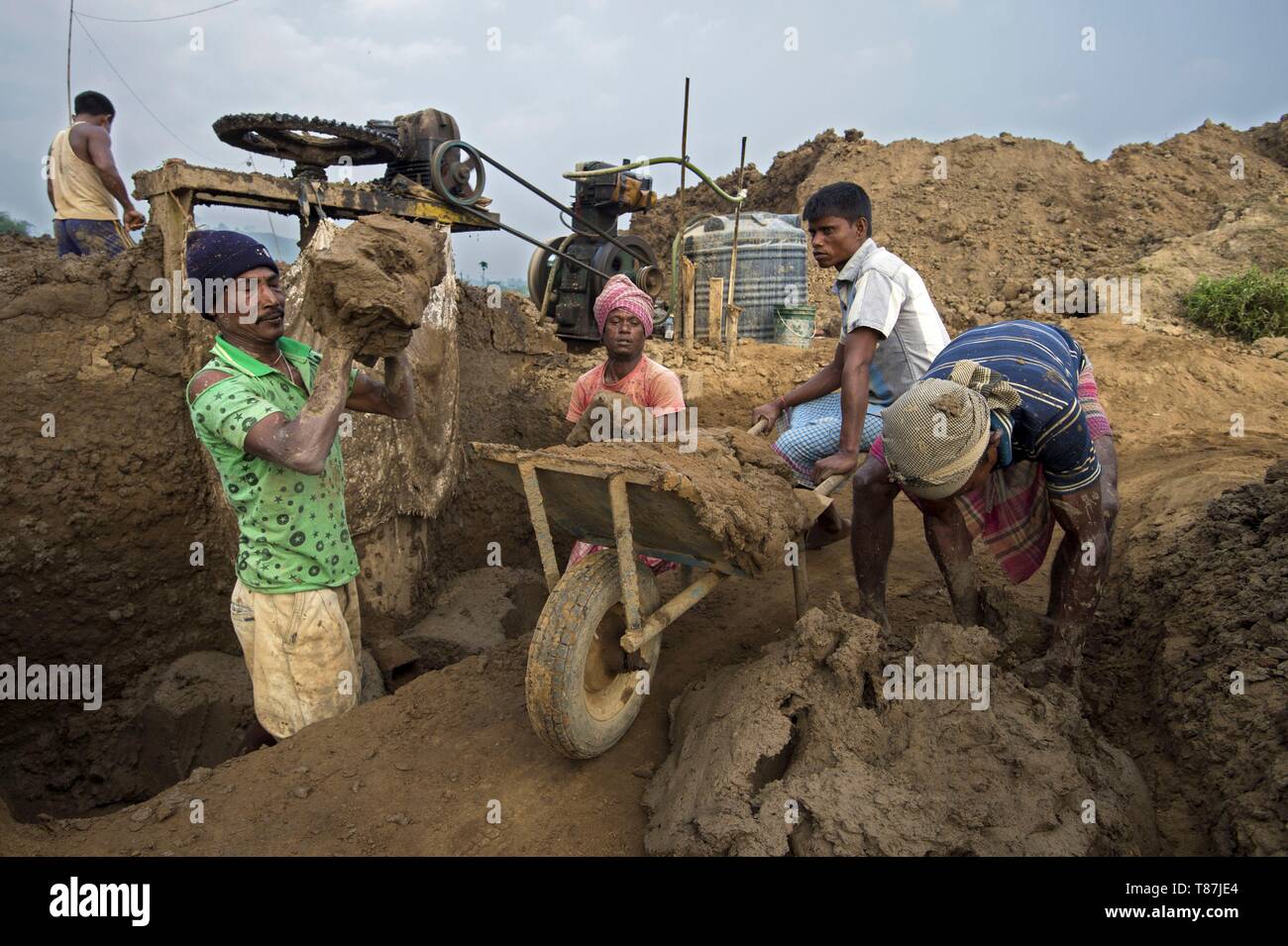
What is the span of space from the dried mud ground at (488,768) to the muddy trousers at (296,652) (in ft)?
0.38

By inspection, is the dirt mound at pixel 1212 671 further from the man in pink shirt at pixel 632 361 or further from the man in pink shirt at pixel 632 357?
the man in pink shirt at pixel 632 357

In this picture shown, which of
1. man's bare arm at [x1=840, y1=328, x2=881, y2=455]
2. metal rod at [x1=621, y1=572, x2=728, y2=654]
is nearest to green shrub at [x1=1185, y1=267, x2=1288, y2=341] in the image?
man's bare arm at [x1=840, y1=328, x2=881, y2=455]

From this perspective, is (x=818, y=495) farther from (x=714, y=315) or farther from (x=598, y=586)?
(x=714, y=315)

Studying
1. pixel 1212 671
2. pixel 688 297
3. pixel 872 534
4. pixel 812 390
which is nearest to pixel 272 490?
pixel 872 534

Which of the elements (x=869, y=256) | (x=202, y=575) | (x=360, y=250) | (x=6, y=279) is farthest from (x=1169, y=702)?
(x=6, y=279)

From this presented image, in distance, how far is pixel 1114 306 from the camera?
31.8 ft

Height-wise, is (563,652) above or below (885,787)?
above

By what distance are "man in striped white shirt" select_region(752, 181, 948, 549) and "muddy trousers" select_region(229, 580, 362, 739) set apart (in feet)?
6.86

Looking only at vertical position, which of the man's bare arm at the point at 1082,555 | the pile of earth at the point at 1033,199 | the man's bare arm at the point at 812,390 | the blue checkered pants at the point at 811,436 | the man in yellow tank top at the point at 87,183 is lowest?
the man's bare arm at the point at 1082,555

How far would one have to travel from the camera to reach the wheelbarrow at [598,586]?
2568 millimetres

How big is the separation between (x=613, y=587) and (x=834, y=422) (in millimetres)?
1865

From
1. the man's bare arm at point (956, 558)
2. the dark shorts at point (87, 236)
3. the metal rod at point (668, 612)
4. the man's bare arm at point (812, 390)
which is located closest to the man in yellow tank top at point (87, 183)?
the dark shorts at point (87, 236)

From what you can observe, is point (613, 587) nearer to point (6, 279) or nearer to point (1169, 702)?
point (1169, 702)

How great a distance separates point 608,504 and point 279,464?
3.55 feet
